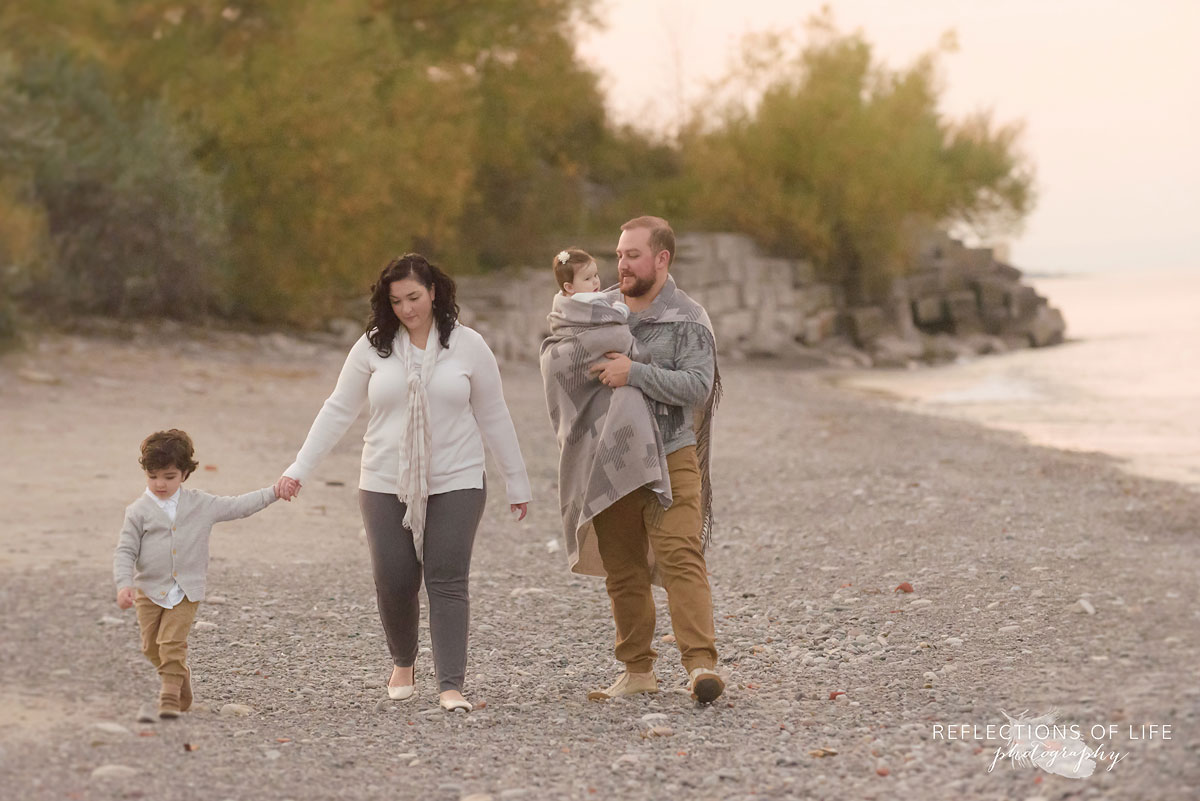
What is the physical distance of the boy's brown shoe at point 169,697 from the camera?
5.20 m

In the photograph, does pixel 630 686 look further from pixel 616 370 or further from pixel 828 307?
pixel 828 307

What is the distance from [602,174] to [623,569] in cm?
3461

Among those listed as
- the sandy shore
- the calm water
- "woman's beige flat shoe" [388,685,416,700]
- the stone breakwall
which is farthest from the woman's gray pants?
the stone breakwall

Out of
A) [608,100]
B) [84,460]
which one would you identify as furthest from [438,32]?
[84,460]

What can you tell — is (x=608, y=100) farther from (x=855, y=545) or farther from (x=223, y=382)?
(x=855, y=545)

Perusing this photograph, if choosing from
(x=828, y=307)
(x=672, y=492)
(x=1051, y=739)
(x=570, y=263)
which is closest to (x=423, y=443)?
(x=570, y=263)

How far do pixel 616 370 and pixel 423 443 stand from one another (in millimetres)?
779

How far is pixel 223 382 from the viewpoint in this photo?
18.4m

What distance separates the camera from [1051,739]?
4.57 m

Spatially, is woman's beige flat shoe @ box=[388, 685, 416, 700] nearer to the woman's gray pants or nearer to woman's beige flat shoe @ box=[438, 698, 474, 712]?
the woman's gray pants

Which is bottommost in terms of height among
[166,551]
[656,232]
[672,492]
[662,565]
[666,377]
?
[662,565]

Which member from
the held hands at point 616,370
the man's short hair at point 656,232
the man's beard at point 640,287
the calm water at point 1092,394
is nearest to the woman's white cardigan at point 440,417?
the held hands at point 616,370

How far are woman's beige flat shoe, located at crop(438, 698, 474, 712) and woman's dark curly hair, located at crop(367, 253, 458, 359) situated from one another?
4.44 ft

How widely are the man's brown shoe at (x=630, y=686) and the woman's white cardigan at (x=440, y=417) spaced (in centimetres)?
85
